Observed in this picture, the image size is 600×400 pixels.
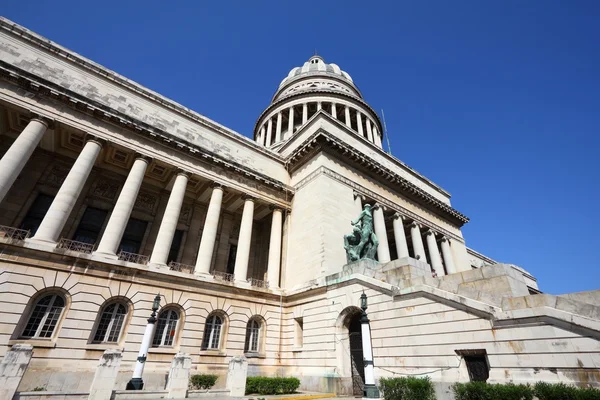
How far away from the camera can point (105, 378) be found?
32.3 feet

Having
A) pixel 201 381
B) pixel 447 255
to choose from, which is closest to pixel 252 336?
pixel 201 381

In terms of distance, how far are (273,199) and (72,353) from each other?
15388mm

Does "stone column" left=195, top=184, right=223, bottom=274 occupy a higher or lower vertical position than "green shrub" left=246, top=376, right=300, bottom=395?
higher

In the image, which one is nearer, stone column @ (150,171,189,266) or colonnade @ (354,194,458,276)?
stone column @ (150,171,189,266)

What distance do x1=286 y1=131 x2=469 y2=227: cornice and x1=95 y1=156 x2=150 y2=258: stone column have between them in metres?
12.0

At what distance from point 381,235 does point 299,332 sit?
10.5 meters

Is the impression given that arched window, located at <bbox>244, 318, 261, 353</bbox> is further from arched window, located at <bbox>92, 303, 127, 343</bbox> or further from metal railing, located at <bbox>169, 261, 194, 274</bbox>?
arched window, located at <bbox>92, 303, 127, 343</bbox>

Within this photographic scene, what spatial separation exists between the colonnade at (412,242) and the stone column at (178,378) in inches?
637

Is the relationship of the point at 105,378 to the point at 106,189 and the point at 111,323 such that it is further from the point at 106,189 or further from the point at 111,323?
the point at 106,189

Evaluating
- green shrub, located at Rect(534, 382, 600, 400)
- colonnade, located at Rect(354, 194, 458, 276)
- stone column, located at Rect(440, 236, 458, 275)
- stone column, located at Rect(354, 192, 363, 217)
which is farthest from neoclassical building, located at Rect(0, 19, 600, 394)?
stone column, located at Rect(440, 236, 458, 275)

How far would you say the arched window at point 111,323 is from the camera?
1456 centimetres

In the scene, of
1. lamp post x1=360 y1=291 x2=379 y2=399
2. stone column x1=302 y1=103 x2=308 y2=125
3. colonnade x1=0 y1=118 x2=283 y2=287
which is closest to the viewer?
lamp post x1=360 y1=291 x2=379 y2=399

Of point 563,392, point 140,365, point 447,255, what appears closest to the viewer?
point 563,392

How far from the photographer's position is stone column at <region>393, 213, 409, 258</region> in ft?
85.1
